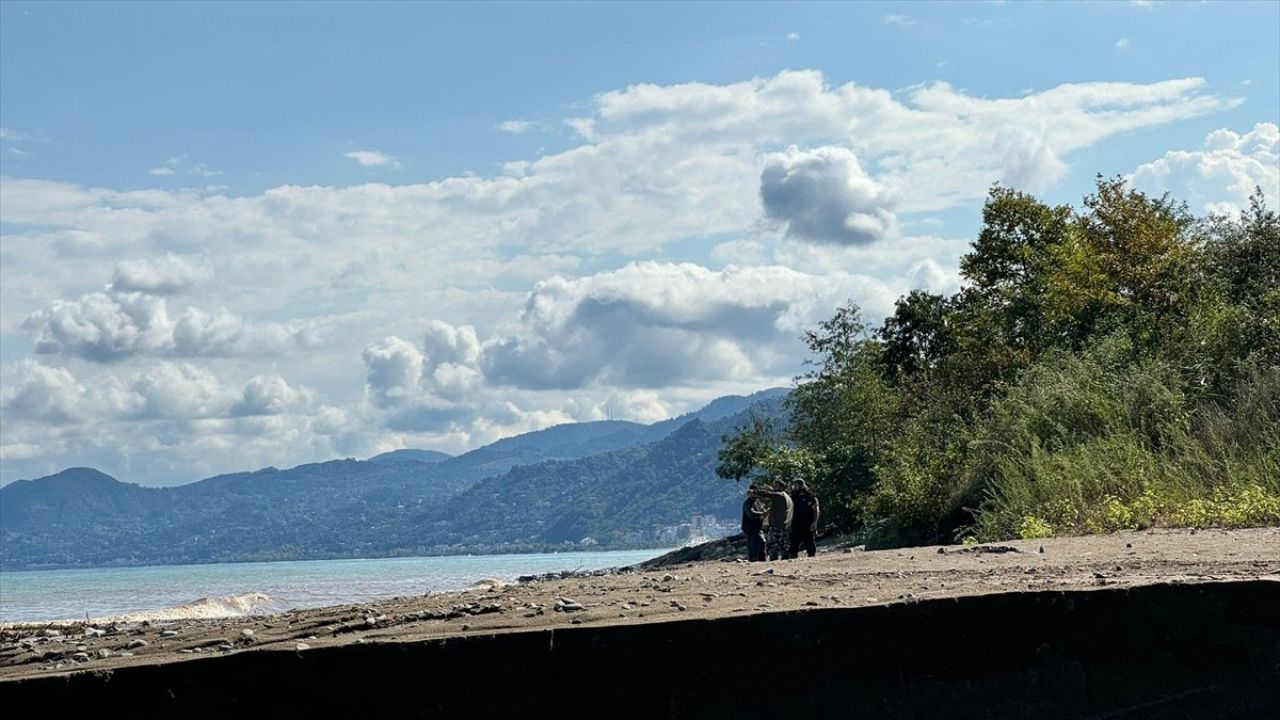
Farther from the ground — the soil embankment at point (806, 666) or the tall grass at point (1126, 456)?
the tall grass at point (1126, 456)

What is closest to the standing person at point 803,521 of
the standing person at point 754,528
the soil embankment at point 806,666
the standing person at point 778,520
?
the standing person at point 778,520

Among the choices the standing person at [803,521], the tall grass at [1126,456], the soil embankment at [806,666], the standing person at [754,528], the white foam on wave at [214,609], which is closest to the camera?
the soil embankment at [806,666]

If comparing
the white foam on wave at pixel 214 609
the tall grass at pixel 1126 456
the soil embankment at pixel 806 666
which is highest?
the tall grass at pixel 1126 456

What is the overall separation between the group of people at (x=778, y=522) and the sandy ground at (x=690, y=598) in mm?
11864

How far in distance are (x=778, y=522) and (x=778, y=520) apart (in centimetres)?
4

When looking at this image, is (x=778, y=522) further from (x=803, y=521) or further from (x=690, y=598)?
(x=690, y=598)

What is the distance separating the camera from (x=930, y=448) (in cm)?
3303

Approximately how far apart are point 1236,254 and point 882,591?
32.7 m

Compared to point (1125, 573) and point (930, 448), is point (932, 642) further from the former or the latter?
point (930, 448)

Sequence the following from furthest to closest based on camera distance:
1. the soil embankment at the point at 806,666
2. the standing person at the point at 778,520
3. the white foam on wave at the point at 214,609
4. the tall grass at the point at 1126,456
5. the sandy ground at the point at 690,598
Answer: the white foam on wave at the point at 214,609 < the standing person at the point at 778,520 < the tall grass at the point at 1126,456 < the sandy ground at the point at 690,598 < the soil embankment at the point at 806,666

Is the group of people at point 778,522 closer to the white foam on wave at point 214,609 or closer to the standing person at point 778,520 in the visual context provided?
the standing person at point 778,520

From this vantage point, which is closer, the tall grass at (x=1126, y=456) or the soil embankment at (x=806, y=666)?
the soil embankment at (x=806, y=666)

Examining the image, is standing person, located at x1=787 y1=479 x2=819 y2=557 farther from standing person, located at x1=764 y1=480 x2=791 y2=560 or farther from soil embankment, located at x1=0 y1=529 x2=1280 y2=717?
soil embankment, located at x1=0 y1=529 x2=1280 y2=717

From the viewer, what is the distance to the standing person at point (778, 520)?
24609 millimetres
